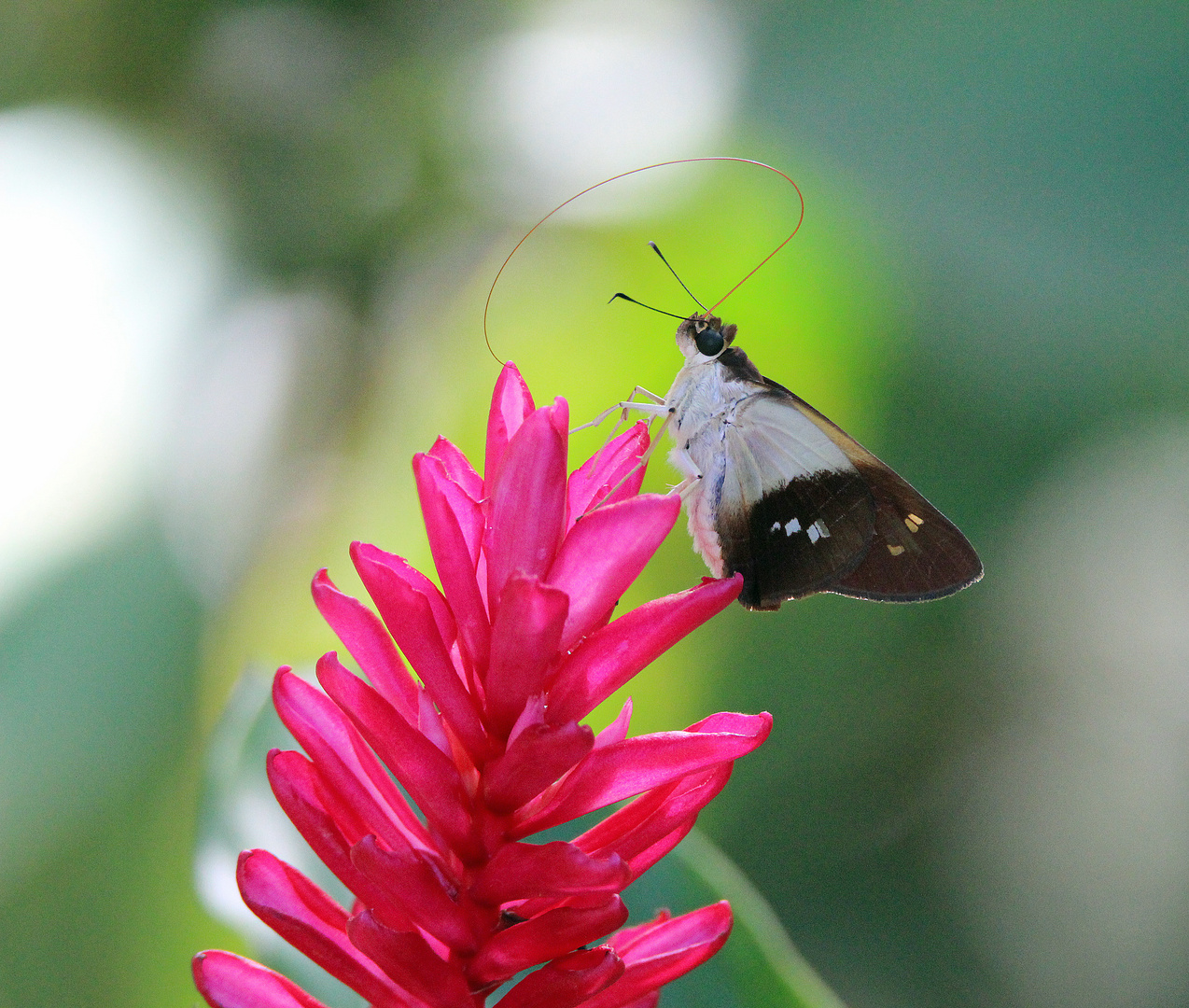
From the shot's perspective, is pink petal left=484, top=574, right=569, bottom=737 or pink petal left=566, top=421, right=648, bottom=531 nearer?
pink petal left=484, top=574, right=569, bottom=737

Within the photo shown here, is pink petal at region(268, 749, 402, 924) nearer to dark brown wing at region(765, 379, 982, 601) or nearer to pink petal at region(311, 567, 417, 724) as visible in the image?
pink petal at region(311, 567, 417, 724)

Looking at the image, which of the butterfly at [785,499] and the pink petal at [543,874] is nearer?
the pink petal at [543,874]

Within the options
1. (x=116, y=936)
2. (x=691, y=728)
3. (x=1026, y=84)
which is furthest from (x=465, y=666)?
(x=1026, y=84)

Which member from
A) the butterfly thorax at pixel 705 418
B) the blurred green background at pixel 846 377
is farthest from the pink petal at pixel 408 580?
the blurred green background at pixel 846 377

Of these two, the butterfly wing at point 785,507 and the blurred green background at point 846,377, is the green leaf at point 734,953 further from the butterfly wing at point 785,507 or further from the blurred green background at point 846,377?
the blurred green background at point 846,377

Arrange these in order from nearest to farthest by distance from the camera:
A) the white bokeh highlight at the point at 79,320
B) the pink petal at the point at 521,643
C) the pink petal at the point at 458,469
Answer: the pink petal at the point at 521,643
the pink petal at the point at 458,469
the white bokeh highlight at the point at 79,320

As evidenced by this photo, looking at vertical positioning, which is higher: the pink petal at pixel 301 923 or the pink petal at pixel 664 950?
the pink petal at pixel 301 923

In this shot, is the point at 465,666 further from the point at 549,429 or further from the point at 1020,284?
the point at 1020,284

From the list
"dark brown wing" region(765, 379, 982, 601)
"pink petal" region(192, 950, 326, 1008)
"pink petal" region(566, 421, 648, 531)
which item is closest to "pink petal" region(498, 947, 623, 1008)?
"pink petal" region(192, 950, 326, 1008)
